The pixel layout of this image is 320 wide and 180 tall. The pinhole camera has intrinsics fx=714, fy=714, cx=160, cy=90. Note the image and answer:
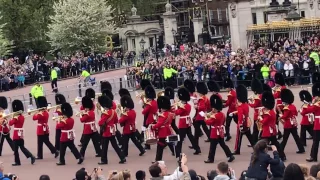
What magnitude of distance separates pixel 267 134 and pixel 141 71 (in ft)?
52.8

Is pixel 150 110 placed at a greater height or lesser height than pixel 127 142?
greater

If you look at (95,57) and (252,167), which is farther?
(95,57)

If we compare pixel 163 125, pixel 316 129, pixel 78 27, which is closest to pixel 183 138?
pixel 163 125

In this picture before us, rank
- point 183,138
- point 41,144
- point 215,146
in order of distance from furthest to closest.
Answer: point 41,144 → point 183,138 → point 215,146

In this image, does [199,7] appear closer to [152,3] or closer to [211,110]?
[152,3]

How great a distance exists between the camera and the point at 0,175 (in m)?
11.2

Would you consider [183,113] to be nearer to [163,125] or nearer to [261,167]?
[163,125]

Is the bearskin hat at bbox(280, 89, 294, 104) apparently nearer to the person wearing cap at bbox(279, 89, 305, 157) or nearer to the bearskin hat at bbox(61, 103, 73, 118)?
the person wearing cap at bbox(279, 89, 305, 157)

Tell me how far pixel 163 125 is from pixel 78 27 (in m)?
34.7

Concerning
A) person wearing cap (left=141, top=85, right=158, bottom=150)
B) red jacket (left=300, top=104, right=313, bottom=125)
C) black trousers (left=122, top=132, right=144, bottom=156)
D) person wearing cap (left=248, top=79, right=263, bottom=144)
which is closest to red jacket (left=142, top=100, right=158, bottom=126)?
person wearing cap (left=141, top=85, right=158, bottom=150)

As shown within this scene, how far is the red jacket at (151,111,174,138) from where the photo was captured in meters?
15.6

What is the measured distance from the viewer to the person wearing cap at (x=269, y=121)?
1502 centimetres

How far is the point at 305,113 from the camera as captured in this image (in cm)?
1528

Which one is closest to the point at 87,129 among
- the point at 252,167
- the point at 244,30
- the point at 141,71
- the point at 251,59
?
the point at 252,167
